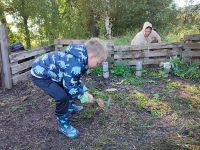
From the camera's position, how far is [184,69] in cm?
718

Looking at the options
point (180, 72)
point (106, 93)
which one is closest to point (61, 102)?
point (106, 93)

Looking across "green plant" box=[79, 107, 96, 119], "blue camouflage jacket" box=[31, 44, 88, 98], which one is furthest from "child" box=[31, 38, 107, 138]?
"green plant" box=[79, 107, 96, 119]

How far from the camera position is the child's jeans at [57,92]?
13.0 feet

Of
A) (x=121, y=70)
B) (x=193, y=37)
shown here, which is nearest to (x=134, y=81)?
(x=121, y=70)

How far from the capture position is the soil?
405cm

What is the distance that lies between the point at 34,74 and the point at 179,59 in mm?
4194

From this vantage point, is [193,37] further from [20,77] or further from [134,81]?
[20,77]

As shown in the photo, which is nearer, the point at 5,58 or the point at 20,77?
the point at 5,58

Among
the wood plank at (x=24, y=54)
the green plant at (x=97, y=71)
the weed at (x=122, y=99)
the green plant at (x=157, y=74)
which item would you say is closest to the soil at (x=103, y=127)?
the weed at (x=122, y=99)

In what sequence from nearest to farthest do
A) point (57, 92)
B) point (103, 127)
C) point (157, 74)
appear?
1. point (57, 92)
2. point (103, 127)
3. point (157, 74)

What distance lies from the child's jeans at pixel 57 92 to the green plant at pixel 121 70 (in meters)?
3.15

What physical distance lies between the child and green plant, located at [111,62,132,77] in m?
2.93

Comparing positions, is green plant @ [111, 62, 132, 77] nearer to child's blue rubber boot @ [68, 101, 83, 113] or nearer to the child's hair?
child's blue rubber boot @ [68, 101, 83, 113]

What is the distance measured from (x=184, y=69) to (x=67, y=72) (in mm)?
4066
